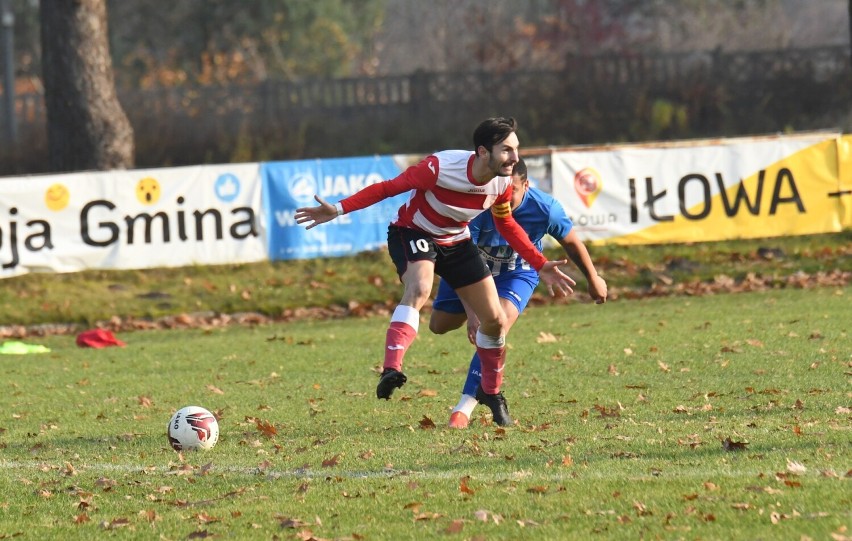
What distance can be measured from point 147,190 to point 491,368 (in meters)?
11.2

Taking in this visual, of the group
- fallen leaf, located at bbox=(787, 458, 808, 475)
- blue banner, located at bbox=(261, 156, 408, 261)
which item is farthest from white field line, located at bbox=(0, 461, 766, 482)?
blue banner, located at bbox=(261, 156, 408, 261)

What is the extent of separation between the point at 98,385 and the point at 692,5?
4022cm

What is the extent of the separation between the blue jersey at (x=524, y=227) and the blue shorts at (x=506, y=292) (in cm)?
5

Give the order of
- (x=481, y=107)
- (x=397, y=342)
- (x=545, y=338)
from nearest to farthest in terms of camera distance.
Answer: (x=397, y=342)
(x=545, y=338)
(x=481, y=107)

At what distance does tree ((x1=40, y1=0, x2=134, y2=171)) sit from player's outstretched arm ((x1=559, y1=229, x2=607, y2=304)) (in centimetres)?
1419

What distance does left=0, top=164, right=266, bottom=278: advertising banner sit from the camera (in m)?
18.9

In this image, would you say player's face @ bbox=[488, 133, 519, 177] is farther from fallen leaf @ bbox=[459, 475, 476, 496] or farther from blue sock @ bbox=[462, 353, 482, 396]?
fallen leaf @ bbox=[459, 475, 476, 496]

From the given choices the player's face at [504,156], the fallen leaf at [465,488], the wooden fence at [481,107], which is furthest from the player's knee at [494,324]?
the wooden fence at [481,107]

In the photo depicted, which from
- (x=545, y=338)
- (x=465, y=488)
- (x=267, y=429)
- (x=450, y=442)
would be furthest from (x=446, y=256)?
(x=545, y=338)

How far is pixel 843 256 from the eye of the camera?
1997 centimetres

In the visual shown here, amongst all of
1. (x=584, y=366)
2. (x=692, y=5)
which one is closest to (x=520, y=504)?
(x=584, y=366)

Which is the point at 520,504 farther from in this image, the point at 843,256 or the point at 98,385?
the point at 843,256

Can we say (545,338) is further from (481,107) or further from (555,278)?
(481,107)

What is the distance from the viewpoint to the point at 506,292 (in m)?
9.48
